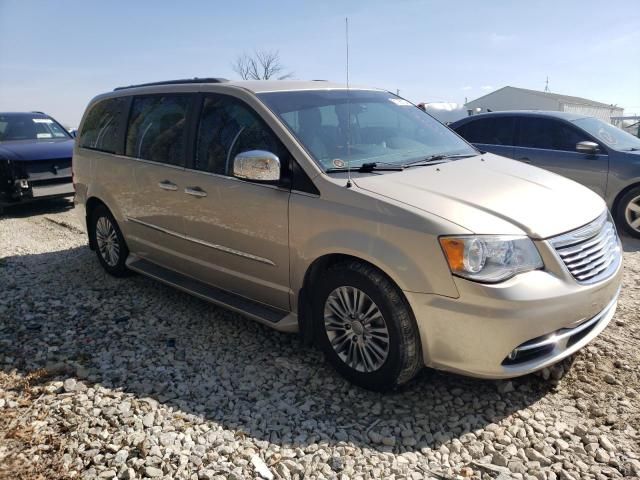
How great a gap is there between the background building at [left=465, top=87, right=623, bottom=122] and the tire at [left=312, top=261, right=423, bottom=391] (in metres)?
35.0

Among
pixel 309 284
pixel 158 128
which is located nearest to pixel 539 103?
pixel 158 128

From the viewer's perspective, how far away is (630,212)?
22.0 ft

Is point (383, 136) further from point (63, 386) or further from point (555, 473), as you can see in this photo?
point (63, 386)

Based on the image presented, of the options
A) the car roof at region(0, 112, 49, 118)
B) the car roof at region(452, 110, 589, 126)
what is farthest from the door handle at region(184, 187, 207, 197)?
the car roof at region(0, 112, 49, 118)

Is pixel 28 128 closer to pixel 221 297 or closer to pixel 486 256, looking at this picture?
pixel 221 297

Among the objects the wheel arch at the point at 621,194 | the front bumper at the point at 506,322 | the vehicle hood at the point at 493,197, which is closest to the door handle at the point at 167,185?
the vehicle hood at the point at 493,197

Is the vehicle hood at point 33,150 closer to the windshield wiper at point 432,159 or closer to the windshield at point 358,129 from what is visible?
the windshield at point 358,129

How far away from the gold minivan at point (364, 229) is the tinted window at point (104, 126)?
0.27 m

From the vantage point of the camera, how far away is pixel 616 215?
6.82 m

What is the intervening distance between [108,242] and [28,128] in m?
5.99

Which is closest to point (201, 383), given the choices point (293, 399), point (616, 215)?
point (293, 399)

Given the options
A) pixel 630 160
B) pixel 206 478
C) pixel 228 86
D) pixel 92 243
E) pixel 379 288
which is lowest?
pixel 206 478

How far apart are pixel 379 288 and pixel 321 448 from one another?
910 millimetres

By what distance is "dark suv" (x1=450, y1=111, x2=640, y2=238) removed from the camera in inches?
264
